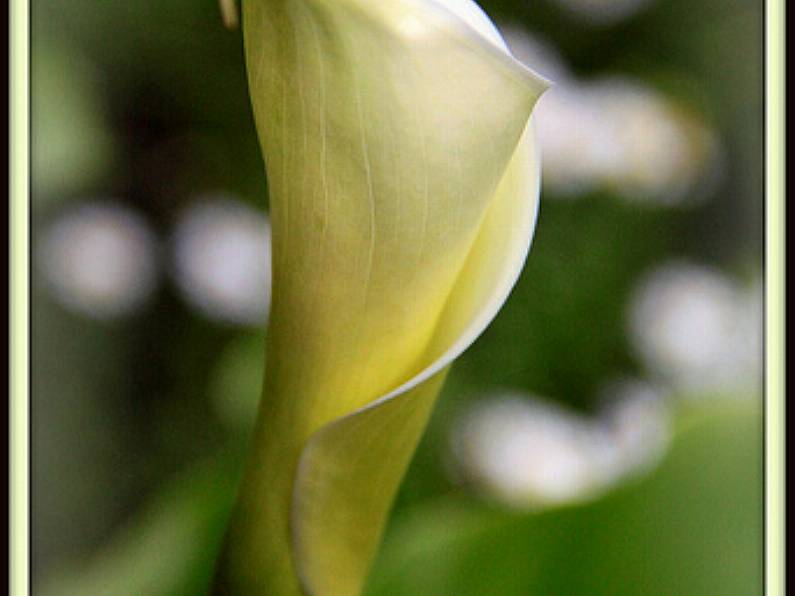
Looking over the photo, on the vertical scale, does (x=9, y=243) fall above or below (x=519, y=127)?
below

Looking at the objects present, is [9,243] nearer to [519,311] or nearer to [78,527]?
[78,527]

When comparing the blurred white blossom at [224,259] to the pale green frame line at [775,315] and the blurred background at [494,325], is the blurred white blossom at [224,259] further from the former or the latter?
the pale green frame line at [775,315]

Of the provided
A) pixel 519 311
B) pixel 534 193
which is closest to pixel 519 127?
pixel 534 193

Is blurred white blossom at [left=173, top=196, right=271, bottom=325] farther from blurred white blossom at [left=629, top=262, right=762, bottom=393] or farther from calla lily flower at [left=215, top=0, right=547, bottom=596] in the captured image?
blurred white blossom at [left=629, top=262, right=762, bottom=393]

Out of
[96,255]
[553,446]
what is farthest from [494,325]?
[96,255]

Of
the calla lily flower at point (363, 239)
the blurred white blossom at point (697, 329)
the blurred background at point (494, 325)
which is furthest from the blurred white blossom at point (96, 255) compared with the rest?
the blurred white blossom at point (697, 329)

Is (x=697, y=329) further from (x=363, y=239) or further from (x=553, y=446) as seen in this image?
(x=363, y=239)
